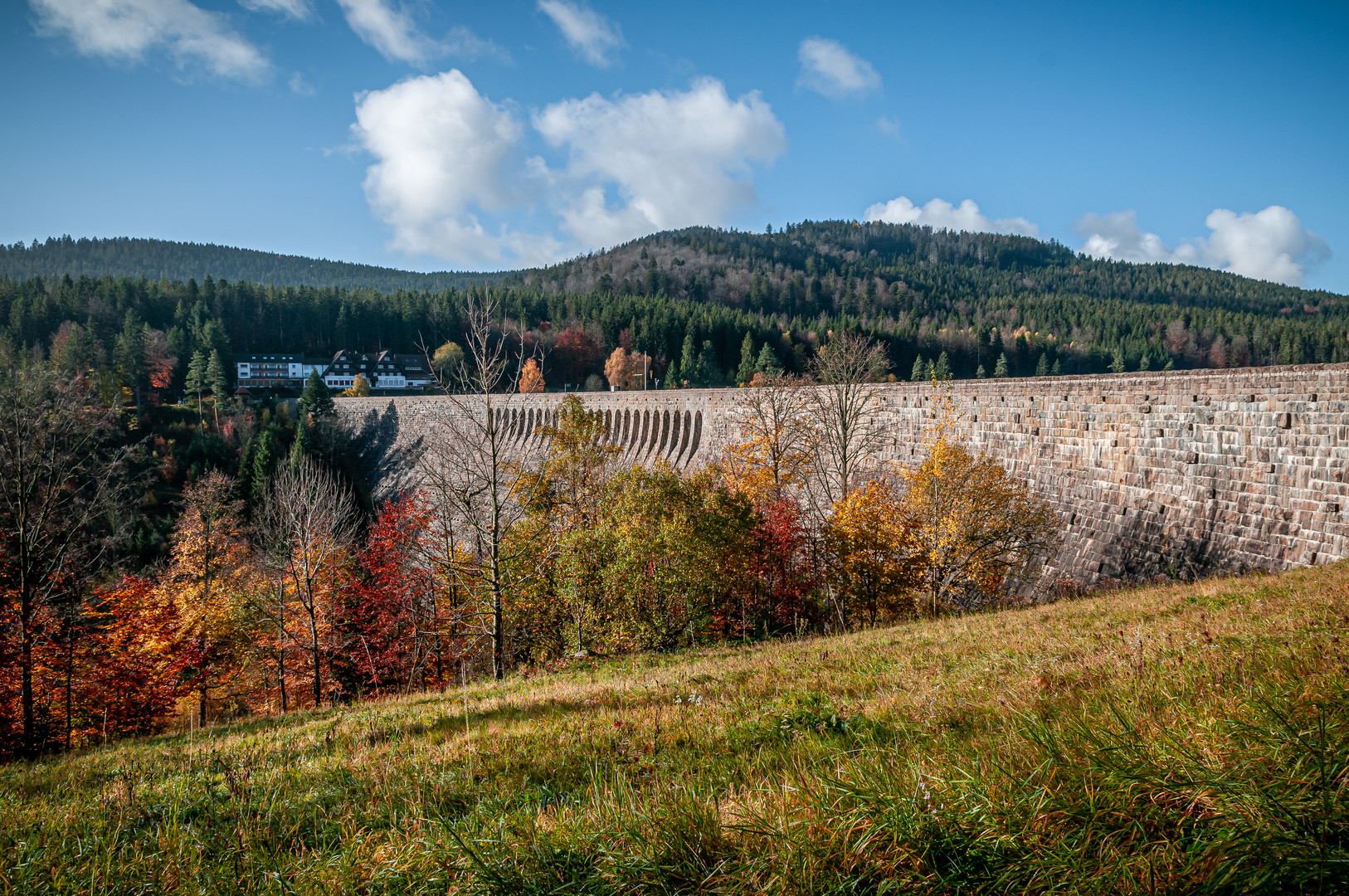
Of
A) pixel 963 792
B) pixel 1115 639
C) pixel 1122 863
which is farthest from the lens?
pixel 1115 639

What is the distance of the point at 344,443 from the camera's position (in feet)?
234

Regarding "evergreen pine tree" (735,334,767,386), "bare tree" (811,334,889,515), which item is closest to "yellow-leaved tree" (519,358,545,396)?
"evergreen pine tree" (735,334,767,386)

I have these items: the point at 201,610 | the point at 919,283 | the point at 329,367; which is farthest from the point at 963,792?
the point at 919,283

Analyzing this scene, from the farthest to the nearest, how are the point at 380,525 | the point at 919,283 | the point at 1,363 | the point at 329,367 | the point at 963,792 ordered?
1. the point at 919,283
2. the point at 329,367
3. the point at 1,363
4. the point at 380,525
5. the point at 963,792

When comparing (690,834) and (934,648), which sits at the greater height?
(690,834)

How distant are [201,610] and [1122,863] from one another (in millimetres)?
32328

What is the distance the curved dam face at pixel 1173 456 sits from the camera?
12492mm

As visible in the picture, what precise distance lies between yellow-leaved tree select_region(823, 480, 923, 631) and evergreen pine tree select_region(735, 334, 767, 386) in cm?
5552

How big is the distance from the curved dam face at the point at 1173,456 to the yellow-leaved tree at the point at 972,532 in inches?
36.7

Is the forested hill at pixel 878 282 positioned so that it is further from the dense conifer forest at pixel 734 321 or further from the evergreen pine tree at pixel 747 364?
the evergreen pine tree at pixel 747 364

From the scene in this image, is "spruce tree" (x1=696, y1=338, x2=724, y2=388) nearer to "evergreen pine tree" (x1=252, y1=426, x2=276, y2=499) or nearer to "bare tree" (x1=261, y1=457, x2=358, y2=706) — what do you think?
"evergreen pine tree" (x1=252, y1=426, x2=276, y2=499)

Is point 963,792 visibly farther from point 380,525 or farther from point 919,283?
point 919,283

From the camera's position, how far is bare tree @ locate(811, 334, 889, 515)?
24.7 meters

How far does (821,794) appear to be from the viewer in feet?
8.95
